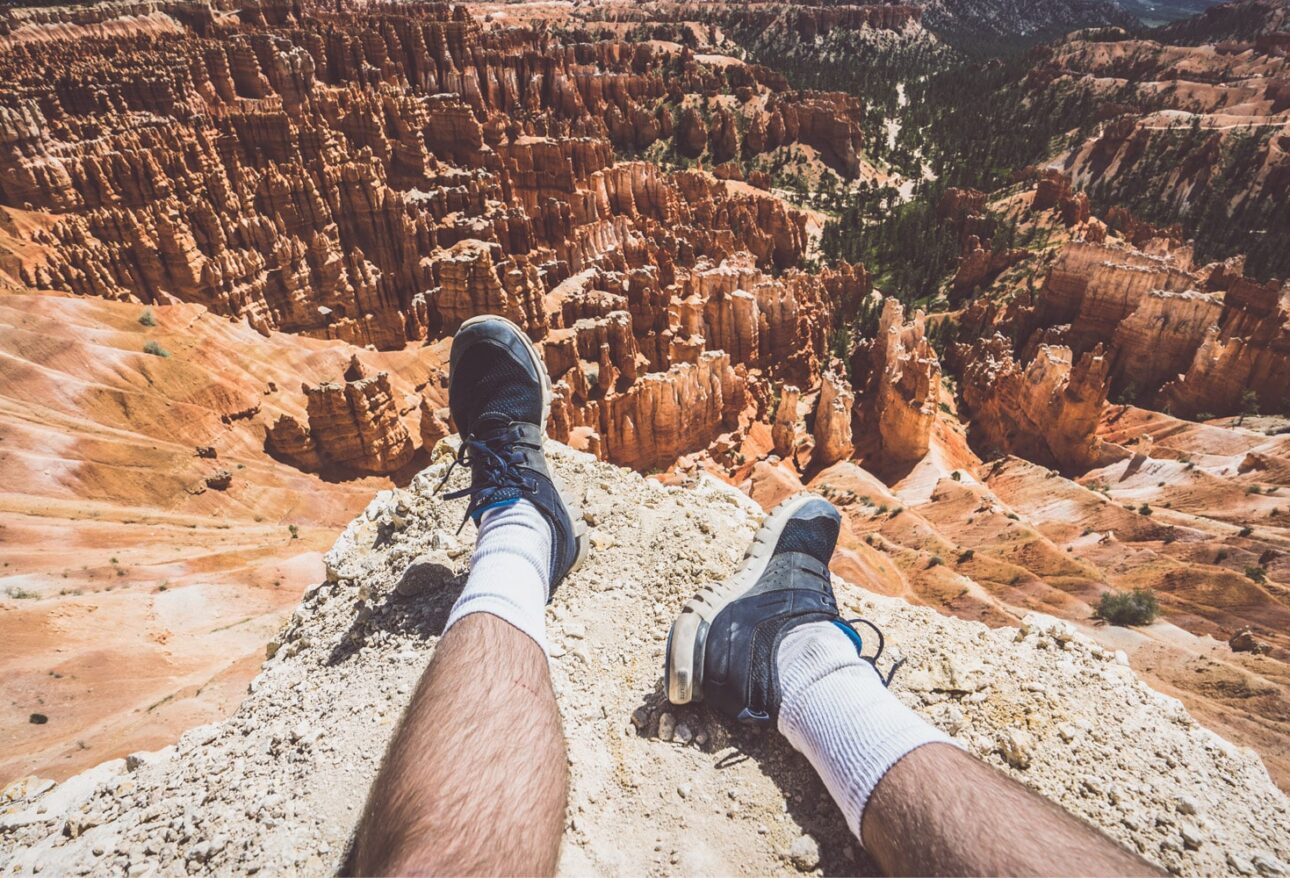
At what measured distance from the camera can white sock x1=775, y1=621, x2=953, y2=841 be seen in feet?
8.48

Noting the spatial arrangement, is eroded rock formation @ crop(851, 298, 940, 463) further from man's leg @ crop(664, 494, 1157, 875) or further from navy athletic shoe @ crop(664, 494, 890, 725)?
man's leg @ crop(664, 494, 1157, 875)

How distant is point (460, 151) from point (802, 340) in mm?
24753

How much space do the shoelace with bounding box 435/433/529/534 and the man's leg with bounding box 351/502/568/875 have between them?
0.98 m

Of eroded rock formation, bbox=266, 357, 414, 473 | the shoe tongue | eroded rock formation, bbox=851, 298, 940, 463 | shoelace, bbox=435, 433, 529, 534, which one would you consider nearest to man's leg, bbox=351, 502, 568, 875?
shoelace, bbox=435, 433, 529, 534

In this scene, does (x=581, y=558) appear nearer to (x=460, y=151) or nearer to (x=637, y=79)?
(x=460, y=151)

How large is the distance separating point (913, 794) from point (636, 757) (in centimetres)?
131

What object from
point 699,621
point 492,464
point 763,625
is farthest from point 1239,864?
point 492,464

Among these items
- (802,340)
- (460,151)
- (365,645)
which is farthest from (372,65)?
(365,645)

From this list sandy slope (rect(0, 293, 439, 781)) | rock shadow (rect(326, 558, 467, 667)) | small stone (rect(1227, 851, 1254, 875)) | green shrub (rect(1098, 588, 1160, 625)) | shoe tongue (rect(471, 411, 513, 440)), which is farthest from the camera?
green shrub (rect(1098, 588, 1160, 625))

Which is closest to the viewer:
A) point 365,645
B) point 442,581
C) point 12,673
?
point 365,645

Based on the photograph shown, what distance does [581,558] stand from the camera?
14.6 ft

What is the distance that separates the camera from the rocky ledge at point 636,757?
2.72 m

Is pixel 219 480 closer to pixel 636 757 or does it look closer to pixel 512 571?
pixel 512 571

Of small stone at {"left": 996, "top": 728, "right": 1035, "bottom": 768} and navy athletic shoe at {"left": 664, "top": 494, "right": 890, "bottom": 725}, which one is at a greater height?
navy athletic shoe at {"left": 664, "top": 494, "right": 890, "bottom": 725}
